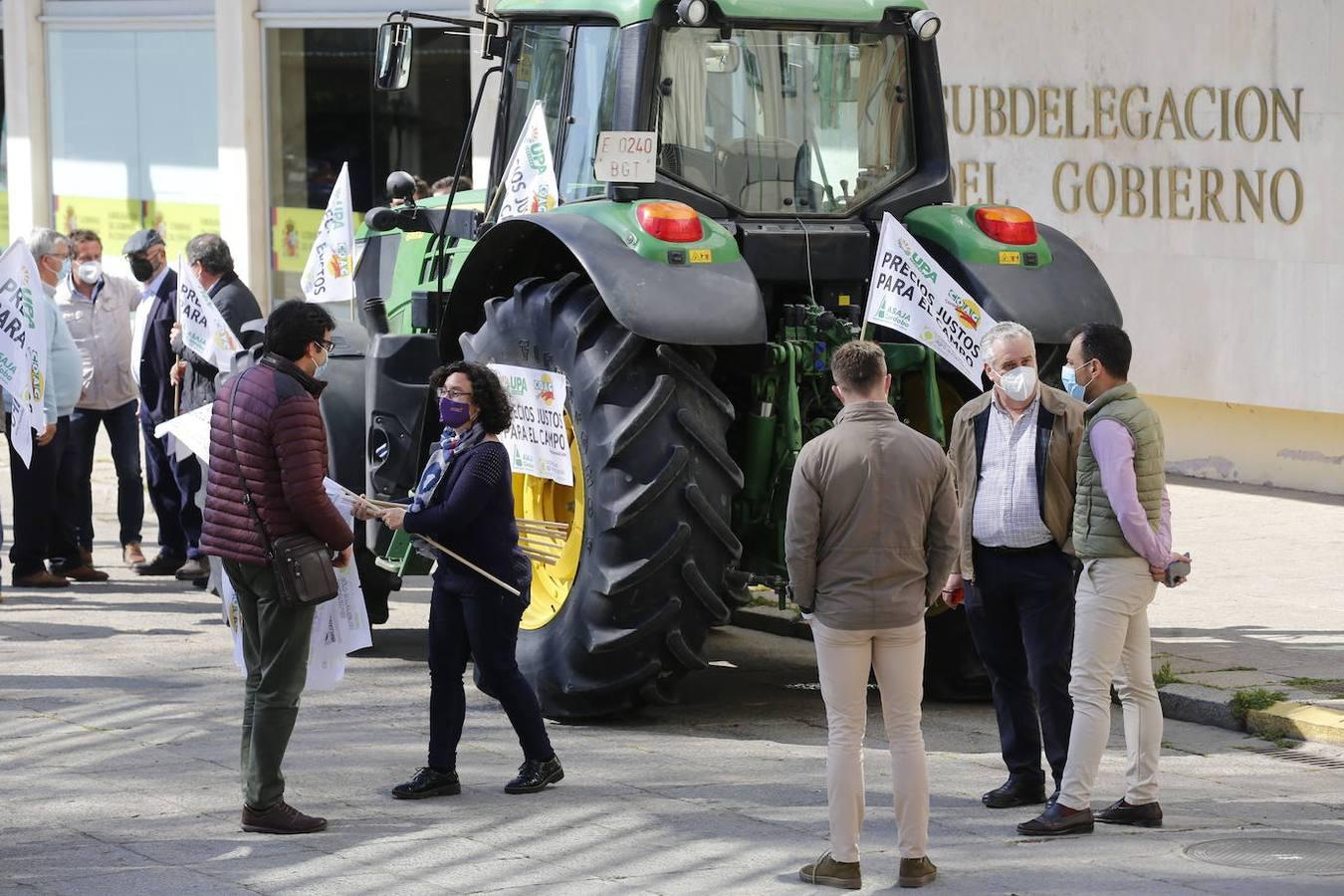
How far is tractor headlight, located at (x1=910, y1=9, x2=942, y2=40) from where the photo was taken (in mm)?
8953

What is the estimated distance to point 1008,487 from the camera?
7.11 m

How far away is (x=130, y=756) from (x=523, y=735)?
1.47 meters

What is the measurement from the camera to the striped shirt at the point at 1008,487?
7.07 meters

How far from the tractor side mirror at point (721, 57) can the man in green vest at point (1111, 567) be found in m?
2.24

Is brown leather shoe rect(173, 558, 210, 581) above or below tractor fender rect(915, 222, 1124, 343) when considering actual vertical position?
below

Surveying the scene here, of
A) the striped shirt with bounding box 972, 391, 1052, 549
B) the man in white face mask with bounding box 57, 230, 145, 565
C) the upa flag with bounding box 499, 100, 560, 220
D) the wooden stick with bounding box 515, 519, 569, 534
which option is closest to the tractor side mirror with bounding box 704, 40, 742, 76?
the upa flag with bounding box 499, 100, 560, 220

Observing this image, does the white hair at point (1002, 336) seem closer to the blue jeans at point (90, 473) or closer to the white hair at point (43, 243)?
the white hair at point (43, 243)

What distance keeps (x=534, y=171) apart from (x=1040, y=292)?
203cm

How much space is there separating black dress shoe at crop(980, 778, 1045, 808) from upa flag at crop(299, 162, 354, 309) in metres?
5.08

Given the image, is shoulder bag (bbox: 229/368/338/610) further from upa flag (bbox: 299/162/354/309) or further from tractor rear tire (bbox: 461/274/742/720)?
upa flag (bbox: 299/162/354/309)

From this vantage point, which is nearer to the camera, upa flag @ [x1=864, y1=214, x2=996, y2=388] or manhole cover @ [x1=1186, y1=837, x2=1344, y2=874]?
manhole cover @ [x1=1186, y1=837, x2=1344, y2=874]

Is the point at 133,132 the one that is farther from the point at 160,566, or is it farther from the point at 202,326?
the point at 202,326

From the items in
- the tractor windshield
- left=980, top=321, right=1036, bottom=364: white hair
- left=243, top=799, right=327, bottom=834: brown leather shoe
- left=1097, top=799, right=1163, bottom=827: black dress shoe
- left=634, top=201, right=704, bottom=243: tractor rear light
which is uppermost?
the tractor windshield

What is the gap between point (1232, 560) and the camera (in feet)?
38.3
